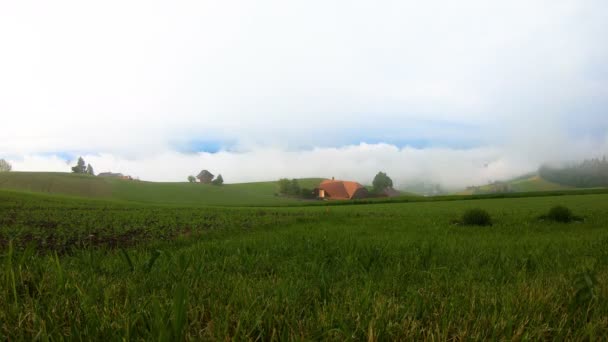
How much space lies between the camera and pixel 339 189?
129500 millimetres

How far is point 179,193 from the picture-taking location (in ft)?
285

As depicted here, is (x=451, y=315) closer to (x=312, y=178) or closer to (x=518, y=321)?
(x=518, y=321)

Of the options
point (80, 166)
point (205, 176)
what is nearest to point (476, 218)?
point (205, 176)

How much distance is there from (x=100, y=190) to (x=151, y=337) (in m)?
95.0

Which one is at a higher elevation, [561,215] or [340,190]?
[561,215]

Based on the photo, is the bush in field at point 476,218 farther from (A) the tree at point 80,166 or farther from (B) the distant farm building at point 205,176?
(A) the tree at point 80,166

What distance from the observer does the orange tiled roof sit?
4978 inches

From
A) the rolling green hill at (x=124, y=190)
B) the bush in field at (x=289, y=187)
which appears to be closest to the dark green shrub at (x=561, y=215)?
the rolling green hill at (x=124, y=190)

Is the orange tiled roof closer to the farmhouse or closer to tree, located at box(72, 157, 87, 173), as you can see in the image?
the farmhouse

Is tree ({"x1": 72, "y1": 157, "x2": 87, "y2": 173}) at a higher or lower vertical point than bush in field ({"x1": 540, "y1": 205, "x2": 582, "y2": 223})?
higher

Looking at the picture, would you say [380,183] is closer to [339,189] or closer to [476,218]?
[339,189]

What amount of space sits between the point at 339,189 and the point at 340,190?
1.88 feet

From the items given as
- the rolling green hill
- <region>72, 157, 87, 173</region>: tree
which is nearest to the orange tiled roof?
the rolling green hill

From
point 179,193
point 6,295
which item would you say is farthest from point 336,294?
point 179,193
